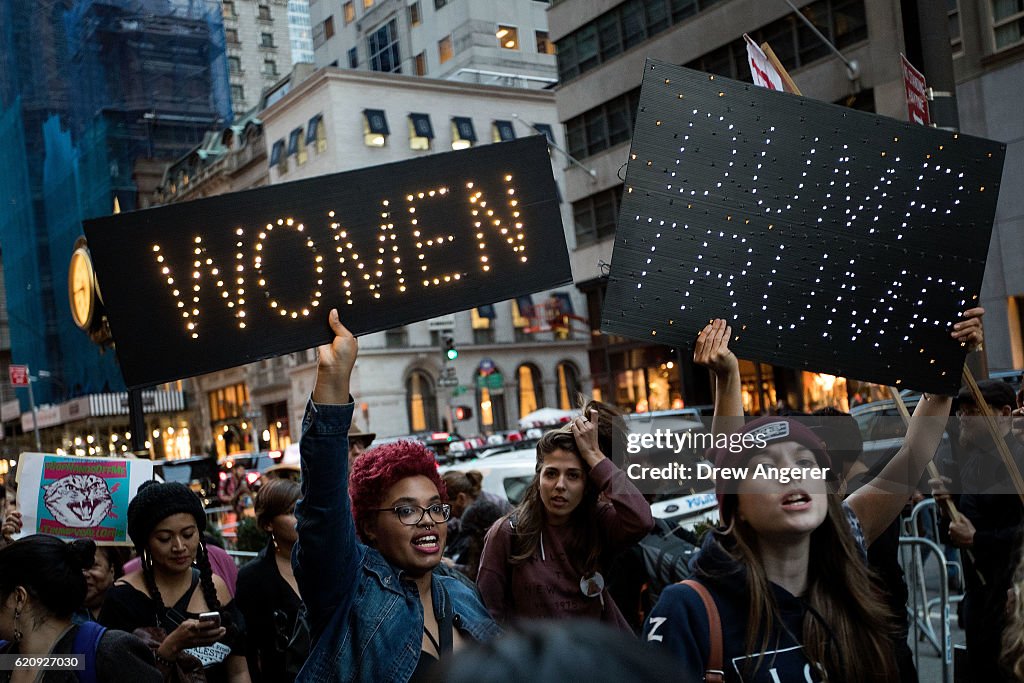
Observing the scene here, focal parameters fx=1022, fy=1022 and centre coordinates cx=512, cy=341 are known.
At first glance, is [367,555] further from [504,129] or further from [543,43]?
[543,43]

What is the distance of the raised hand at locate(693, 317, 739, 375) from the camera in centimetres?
328

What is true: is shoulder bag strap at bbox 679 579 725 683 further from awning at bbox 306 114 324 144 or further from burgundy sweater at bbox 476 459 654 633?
awning at bbox 306 114 324 144

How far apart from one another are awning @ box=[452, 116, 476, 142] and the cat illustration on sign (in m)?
47.6

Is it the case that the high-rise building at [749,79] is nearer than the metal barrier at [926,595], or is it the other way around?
the metal barrier at [926,595]

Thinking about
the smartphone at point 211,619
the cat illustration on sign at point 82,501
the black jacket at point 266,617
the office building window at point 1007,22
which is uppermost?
the office building window at point 1007,22

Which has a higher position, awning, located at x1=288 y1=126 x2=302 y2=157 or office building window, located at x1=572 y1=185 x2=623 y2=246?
awning, located at x1=288 y1=126 x2=302 y2=157

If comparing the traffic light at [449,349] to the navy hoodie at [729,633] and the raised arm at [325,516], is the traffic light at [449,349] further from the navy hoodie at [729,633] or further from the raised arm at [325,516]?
the navy hoodie at [729,633]

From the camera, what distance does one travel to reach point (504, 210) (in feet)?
11.5

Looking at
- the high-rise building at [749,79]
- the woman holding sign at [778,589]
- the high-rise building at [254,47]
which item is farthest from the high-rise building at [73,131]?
the woman holding sign at [778,589]

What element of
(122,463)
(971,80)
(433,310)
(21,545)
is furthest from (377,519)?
(971,80)

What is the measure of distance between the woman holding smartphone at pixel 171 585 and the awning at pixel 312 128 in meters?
46.8

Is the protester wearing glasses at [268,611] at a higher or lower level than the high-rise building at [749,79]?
lower

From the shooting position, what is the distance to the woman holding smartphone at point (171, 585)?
14.3 ft

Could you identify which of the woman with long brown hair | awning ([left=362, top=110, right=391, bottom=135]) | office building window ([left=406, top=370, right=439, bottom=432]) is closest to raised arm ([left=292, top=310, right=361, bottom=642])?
A: the woman with long brown hair
